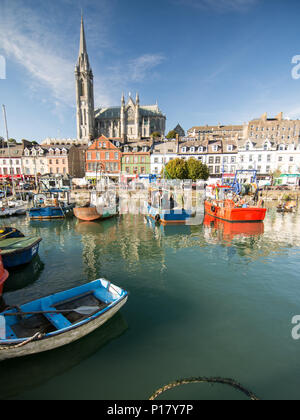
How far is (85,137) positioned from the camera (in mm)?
95438

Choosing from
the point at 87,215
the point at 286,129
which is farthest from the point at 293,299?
the point at 286,129

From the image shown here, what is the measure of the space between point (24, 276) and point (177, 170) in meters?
42.9

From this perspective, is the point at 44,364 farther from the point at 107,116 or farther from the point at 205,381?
the point at 107,116

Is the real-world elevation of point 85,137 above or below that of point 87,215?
above

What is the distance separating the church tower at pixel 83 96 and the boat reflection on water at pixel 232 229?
8295 cm

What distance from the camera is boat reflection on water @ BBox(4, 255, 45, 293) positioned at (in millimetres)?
12234

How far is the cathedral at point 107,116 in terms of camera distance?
9550 cm

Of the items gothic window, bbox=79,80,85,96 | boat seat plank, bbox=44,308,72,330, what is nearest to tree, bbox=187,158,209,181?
boat seat plank, bbox=44,308,72,330

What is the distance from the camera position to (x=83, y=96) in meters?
96.2

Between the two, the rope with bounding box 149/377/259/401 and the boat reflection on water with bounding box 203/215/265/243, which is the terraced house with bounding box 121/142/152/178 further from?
the rope with bounding box 149/377/259/401

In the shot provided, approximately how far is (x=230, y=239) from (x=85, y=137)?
9022 cm

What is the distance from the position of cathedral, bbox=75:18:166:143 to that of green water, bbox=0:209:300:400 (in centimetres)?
7990

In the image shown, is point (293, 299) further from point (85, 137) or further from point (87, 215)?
point (85, 137)

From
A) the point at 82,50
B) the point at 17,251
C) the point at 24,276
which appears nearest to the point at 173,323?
the point at 24,276
